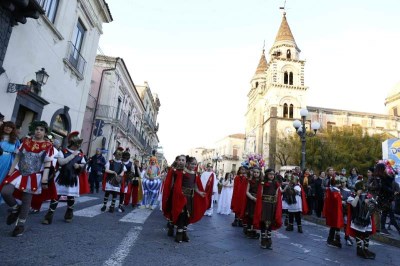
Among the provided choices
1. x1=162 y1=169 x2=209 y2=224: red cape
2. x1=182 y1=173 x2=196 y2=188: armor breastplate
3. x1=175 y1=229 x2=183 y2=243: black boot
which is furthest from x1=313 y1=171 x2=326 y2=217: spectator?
x1=175 y1=229 x2=183 y2=243: black boot

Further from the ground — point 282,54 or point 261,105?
point 282,54

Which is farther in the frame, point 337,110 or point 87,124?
point 337,110

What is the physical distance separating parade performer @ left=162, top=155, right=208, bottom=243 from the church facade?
135ft

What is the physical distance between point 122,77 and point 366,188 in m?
23.8

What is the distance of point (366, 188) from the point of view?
21.7ft

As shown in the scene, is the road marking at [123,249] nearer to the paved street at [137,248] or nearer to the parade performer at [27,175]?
the paved street at [137,248]

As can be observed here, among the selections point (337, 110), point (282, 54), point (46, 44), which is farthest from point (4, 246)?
point (337, 110)

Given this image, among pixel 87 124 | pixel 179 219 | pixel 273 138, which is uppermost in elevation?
pixel 273 138

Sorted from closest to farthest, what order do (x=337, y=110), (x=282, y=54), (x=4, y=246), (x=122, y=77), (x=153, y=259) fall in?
(x=4, y=246)
(x=153, y=259)
(x=122, y=77)
(x=282, y=54)
(x=337, y=110)

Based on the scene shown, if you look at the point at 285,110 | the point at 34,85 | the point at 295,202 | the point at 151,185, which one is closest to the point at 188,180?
the point at 295,202

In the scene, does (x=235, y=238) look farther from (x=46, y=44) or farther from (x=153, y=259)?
(x=46, y=44)

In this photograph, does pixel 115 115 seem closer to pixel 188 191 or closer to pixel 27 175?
pixel 188 191

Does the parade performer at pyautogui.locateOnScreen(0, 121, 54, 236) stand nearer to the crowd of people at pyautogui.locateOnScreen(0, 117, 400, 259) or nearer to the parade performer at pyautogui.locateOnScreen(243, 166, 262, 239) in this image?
the crowd of people at pyautogui.locateOnScreen(0, 117, 400, 259)

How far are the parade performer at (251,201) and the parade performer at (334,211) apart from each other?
180 centimetres
